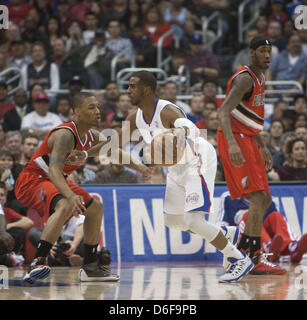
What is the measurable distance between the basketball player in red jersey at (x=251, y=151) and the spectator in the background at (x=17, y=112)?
5442 mm

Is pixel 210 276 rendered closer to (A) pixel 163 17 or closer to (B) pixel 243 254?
(B) pixel 243 254

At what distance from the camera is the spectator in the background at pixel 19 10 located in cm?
1555

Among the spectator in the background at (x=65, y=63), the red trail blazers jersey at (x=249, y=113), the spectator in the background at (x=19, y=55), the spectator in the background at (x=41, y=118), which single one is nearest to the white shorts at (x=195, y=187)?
the red trail blazers jersey at (x=249, y=113)

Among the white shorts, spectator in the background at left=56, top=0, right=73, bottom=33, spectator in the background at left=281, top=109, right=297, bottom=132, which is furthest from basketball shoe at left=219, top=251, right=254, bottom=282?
spectator in the background at left=56, top=0, right=73, bottom=33

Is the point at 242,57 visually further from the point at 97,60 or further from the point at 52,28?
the point at 52,28

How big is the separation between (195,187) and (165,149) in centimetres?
49

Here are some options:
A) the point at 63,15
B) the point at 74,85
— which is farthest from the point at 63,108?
the point at 63,15

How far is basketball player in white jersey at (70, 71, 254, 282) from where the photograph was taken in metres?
6.42

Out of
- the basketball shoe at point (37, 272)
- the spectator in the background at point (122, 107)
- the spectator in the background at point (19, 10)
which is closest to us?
the basketball shoe at point (37, 272)

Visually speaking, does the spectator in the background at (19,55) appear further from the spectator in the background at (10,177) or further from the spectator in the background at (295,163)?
the spectator in the background at (295,163)
